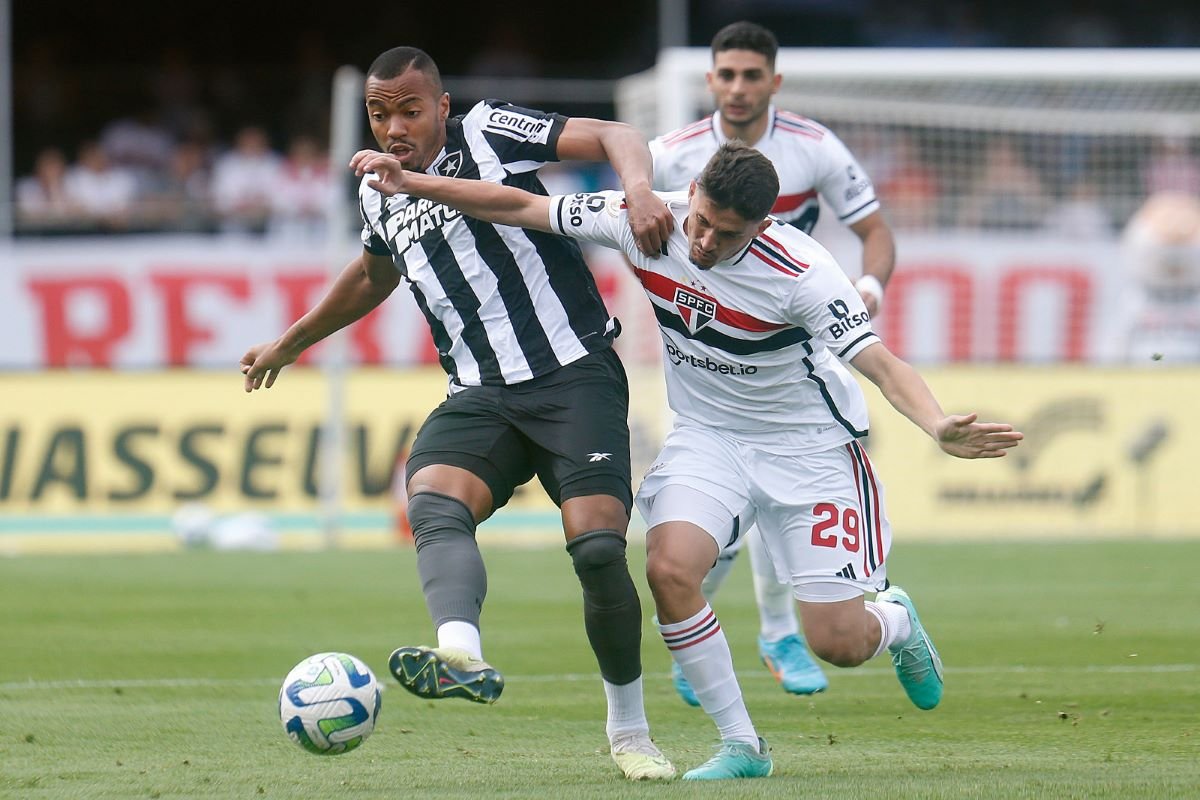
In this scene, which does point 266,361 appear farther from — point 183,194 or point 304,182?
point 304,182

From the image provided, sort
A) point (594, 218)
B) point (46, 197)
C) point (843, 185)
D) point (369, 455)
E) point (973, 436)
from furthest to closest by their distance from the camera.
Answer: point (46, 197), point (369, 455), point (843, 185), point (594, 218), point (973, 436)

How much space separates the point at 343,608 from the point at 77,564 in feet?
11.4

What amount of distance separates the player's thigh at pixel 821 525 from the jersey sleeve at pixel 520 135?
1.19 meters

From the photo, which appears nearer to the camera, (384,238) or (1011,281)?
(384,238)

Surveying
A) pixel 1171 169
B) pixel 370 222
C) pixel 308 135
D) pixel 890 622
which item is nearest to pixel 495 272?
pixel 370 222

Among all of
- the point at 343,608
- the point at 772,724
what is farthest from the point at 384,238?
the point at 343,608

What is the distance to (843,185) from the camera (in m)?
8.00

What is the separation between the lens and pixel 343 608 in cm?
1027

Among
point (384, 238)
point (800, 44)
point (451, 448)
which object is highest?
point (800, 44)

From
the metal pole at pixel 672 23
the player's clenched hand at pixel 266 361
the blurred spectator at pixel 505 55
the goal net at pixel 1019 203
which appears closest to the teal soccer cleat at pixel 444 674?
the player's clenched hand at pixel 266 361

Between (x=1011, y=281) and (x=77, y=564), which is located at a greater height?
(x=1011, y=281)

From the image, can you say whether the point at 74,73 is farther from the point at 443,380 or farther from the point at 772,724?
the point at 772,724

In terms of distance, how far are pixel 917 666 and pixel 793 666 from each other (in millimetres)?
1193

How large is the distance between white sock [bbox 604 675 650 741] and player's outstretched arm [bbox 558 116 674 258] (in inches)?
51.1
